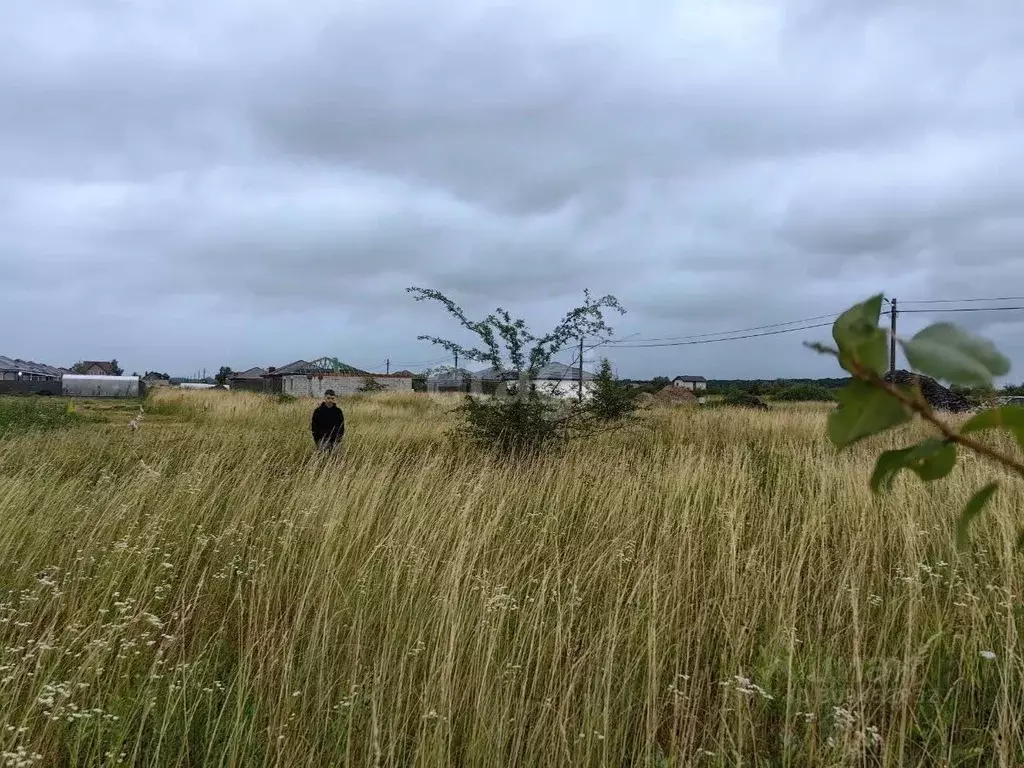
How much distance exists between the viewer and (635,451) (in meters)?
8.95

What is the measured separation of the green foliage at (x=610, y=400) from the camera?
35.8 feet

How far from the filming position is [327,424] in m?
10.0

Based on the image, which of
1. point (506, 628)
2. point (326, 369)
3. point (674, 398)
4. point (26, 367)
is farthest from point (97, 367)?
point (506, 628)

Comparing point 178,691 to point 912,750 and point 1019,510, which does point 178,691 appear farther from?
point 1019,510

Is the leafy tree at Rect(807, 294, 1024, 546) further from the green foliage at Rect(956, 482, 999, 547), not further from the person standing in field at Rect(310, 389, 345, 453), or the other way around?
the person standing in field at Rect(310, 389, 345, 453)

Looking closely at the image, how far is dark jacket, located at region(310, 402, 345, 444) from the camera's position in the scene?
9.97 meters

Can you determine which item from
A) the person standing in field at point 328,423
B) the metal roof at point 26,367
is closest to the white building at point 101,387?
the metal roof at point 26,367

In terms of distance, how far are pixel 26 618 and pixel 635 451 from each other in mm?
7204

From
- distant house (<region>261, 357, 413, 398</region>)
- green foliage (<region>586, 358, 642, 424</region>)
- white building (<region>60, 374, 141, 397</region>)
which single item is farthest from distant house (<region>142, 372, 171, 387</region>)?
green foliage (<region>586, 358, 642, 424</region>)

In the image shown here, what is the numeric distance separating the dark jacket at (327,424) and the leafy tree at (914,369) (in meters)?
9.87

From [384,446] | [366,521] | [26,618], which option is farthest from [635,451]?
[26,618]

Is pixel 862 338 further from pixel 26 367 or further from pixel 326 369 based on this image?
pixel 26 367

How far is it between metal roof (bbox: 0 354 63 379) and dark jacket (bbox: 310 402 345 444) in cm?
7530

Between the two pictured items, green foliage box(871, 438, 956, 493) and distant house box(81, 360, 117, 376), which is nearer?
green foliage box(871, 438, 956, 493)
